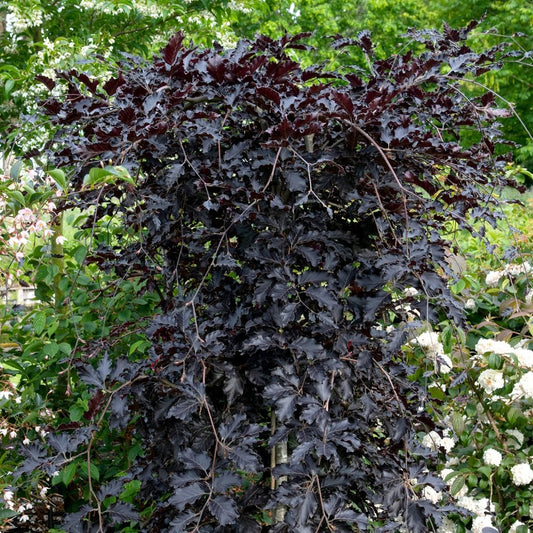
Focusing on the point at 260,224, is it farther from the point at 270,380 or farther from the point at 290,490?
the point at 290,490

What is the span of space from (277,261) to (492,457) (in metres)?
1.25

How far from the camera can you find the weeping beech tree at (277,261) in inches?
53.4

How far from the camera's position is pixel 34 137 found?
3496 millimetres

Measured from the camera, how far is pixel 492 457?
2109 millimetres

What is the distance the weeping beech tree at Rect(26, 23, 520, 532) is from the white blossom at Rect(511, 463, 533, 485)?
61 centimetres

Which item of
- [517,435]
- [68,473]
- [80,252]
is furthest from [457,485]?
[80,252]

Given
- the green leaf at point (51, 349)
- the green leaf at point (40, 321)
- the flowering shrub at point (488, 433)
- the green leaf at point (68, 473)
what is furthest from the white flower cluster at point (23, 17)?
the flowering shrub at point (488, 433)

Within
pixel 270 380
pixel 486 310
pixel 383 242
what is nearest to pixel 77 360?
pixel 270 380

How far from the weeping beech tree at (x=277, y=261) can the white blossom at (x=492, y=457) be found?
587 mm

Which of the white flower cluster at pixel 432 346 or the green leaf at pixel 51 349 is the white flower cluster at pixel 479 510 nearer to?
the white flower cluster at pixel 432 346

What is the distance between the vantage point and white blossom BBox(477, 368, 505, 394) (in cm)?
218

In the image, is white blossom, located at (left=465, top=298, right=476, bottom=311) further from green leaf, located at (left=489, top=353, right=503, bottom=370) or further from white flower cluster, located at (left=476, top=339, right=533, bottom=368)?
green leaf, located at (left=489, top=353, right=503, bottom=370)

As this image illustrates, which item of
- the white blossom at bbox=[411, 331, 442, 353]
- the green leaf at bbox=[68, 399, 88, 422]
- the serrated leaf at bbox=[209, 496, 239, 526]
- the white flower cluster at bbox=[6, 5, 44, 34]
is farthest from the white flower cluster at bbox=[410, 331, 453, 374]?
the white flower cluster at bbox=[6, 5, 44, 34]

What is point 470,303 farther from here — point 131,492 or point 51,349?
point 51,349
